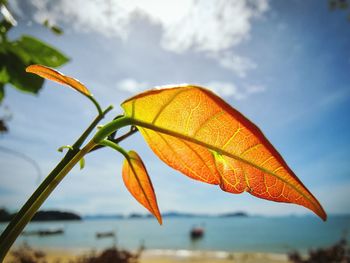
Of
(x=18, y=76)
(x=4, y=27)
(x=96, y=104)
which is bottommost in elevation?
(x=96, y=104)

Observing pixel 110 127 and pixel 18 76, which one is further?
pixel 18 76

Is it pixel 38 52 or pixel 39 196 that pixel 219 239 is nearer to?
pixel 38 52

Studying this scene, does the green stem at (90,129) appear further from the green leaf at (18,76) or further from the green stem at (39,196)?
the green leaf at (18,76)

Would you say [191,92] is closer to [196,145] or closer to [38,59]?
[196,145]

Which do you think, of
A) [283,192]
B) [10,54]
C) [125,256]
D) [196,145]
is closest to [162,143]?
[196,145]

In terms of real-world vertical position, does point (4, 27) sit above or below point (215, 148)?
above

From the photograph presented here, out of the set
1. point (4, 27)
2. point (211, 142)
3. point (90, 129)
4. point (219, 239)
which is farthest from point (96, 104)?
point (219, 239)
